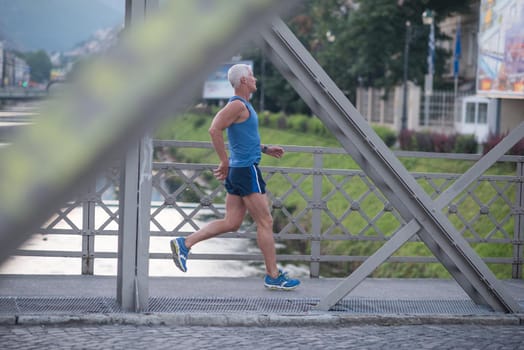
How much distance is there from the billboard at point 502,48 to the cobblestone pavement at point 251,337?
19.1 metres

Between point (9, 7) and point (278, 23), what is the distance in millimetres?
4620

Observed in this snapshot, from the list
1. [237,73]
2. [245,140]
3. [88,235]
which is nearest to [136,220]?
[245,140]

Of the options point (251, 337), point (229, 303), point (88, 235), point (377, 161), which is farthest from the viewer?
point (88, 235)

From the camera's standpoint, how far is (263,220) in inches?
288

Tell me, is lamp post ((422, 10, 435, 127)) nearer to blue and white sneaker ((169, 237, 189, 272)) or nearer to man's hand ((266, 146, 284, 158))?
man's hand ((266, 146, 284, 158))

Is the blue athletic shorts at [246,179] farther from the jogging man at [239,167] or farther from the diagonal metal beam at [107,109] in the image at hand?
the diagonal metal beam at [107,109]

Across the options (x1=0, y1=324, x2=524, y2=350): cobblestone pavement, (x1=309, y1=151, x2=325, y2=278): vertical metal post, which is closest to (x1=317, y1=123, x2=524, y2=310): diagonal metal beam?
(x1=0, y1=324, x2=524, y2=350): cobblestone pavement

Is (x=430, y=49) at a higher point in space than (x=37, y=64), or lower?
higher

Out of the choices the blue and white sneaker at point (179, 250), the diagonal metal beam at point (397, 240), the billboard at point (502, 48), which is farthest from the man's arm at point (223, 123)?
the billboard at point (502, 48)

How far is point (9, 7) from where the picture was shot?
153 cm

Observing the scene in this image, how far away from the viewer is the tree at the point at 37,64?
4.85 ft

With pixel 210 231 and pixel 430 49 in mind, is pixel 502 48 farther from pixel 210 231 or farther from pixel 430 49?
pixel 210 231

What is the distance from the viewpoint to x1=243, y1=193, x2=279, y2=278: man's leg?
7262 mm

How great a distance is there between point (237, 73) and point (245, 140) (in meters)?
0.53
